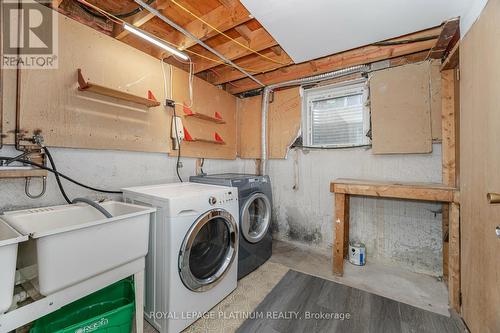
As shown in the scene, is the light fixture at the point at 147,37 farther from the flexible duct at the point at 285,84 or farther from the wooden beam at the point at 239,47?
the flexible duct at the point at 285,84

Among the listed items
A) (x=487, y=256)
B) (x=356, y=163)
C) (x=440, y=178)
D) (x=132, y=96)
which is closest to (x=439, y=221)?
(x=440, y=178)

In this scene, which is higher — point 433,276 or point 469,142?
point 469,142

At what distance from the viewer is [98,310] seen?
1.24 meters

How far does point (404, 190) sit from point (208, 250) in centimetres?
165

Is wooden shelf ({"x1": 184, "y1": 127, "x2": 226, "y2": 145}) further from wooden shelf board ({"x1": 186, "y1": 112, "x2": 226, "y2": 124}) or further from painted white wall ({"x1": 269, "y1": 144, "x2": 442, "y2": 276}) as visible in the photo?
painted white wall ({"x1": 269, "y1": 144, "x2": 442, "y2": 276})

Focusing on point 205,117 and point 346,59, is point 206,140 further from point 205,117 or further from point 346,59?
point 346,59

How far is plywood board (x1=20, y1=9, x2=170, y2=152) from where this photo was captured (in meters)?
1.35

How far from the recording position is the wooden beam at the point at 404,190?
5.12 feet

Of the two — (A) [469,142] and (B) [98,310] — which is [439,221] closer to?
(A) [469,142]

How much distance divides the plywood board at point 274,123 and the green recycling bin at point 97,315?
84.9 inches

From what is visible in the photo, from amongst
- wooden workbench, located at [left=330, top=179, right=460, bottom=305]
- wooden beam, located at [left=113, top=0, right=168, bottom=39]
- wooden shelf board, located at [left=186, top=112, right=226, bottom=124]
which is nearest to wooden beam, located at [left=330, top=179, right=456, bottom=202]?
wooden workbench, located at [left=330, top=179, right=460, bottom=305]

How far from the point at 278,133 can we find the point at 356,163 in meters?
1.05

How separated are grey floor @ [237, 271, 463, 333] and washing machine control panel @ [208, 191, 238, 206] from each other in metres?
0.83

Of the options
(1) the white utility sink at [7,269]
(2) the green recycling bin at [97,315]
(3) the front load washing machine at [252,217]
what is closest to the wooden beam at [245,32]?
(3) the front load washing machine at [252,217]
